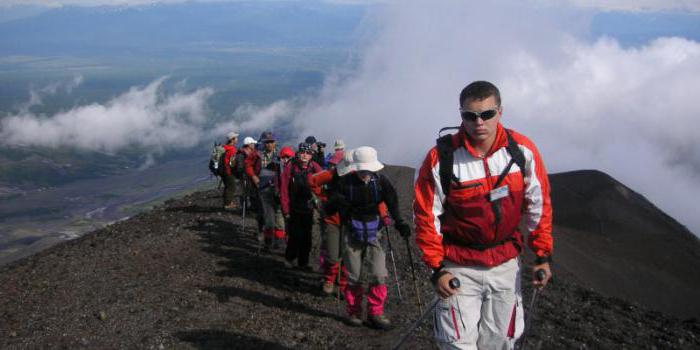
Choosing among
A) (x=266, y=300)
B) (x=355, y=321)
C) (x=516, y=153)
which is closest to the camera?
(x=516, y=153)

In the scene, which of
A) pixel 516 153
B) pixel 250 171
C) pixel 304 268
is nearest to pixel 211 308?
pixel 304 268

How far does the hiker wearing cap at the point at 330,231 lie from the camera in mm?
7953

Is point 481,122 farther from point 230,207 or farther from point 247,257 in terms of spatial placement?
point 230,207

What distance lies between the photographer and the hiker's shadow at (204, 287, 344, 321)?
848 cm

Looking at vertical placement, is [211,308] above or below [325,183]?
below

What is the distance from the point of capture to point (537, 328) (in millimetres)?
8508

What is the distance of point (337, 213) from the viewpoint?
836 cm

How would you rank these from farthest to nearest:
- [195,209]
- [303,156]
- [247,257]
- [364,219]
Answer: [195,209] < [247,257] < [303,156] < [364,219]

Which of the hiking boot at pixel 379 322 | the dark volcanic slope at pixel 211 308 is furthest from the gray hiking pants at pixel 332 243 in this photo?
the hiking boot at pixel 379 322

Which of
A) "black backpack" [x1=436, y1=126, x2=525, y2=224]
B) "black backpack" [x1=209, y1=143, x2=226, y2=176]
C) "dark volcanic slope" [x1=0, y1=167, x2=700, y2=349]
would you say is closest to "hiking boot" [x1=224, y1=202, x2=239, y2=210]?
"black backpack" [x1=209, y1=143, x2=226, y2=176]

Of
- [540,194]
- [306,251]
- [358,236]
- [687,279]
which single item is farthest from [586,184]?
[540,194]

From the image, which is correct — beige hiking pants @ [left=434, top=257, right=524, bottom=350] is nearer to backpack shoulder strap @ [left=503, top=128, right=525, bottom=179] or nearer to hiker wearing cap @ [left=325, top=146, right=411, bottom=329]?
backpack shoulder strap @ [left=503, top=128, right=525, bottom=179]

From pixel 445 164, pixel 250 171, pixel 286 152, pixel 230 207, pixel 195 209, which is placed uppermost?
pixel 445 164

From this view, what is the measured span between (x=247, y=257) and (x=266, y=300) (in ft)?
8.91
